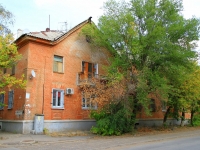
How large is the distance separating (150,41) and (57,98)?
8.85m

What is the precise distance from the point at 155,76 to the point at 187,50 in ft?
12.3

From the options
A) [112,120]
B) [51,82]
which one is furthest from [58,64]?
[112,120]

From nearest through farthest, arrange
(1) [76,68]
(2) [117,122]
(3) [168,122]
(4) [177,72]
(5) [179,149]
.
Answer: (5) [179,149]
(2) [117,122]
(4) [177,72]
(1) [76,68]
(3) [168,122]

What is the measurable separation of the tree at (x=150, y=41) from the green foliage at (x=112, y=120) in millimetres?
1589

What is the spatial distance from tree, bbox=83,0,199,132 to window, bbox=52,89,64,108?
4604mm

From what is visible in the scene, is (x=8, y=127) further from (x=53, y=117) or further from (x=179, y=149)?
(x=179, y=149)

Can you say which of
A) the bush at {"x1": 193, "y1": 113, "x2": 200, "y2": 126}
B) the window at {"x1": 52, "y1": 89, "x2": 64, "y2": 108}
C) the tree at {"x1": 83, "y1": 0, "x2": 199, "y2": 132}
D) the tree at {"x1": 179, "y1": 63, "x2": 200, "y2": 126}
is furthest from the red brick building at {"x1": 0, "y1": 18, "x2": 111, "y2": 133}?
the bush at {"x1": 193, "y1": 113, "x2": 200, "y2": 126}

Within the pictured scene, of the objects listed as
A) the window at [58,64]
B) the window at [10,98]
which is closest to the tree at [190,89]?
the window at [58,64]

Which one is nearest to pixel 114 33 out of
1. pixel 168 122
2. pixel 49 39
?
pixel 49 39

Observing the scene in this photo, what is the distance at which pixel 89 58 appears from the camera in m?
22.0

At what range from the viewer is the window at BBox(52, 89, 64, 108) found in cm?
1923

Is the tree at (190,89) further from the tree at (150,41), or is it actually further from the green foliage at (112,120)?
the green foliage at (112,120)

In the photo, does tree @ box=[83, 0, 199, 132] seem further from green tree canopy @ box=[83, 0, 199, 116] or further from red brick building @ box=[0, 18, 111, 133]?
red brick building @ box=[0, 18, 111, 133]

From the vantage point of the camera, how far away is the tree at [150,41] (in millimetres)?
17812
